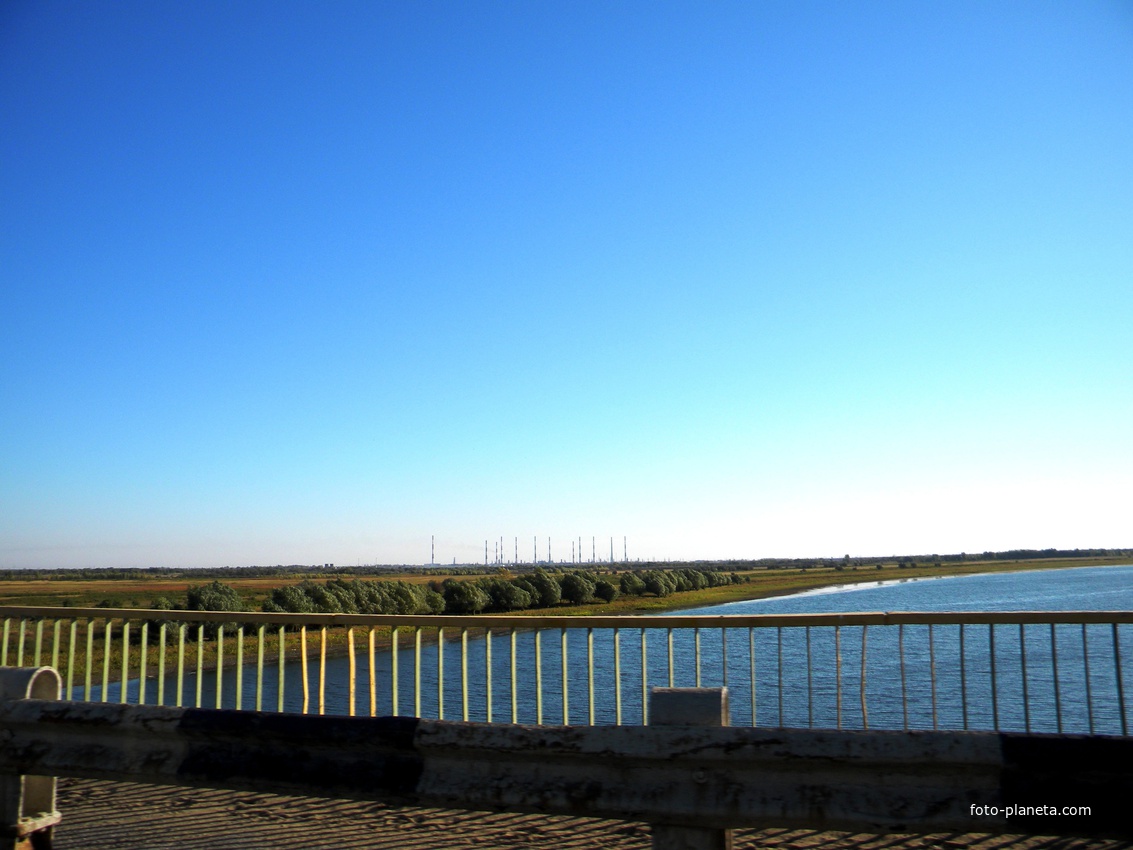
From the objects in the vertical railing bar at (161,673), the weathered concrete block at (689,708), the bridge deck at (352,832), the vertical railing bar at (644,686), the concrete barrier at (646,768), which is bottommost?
the bridge deck at (352,832)

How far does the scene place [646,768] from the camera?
2197 millimetres

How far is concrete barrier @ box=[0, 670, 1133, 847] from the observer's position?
2014mm

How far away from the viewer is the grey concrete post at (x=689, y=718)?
218 centimetres

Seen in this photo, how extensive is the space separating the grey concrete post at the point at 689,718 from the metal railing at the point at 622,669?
105 inches

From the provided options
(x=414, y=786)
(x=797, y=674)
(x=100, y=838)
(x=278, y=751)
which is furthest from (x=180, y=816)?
(x=797, y=674)

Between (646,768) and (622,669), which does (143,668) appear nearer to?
(646,768)

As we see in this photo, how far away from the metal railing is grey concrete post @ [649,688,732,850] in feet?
8.77

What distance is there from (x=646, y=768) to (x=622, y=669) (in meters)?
13.4

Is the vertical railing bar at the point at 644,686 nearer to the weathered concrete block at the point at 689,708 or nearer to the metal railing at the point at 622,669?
the metal railing at the point at 622,669

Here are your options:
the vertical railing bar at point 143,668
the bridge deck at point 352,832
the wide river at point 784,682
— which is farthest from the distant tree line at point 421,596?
the bridge deck at point 352,832

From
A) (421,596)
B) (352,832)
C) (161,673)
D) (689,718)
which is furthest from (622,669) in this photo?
(421,596)

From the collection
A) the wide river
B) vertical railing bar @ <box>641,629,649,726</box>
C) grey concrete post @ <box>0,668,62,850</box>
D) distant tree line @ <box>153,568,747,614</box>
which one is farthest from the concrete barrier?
distant tree line @ <box>153,568,747,614</box>

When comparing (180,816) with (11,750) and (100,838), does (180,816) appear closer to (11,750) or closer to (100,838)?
(100,838)

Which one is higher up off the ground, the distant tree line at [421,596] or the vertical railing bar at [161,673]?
the vertical railing bar at [161,673]
